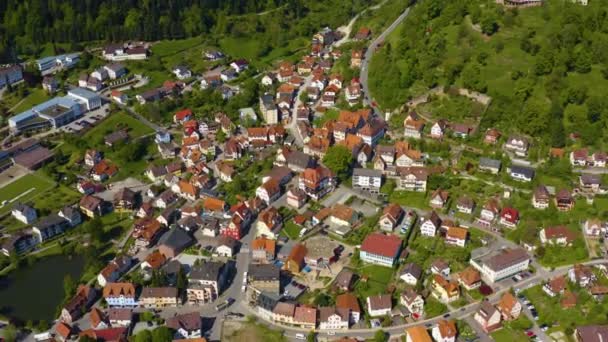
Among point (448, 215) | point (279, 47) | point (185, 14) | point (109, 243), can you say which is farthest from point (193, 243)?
point (185, 14)

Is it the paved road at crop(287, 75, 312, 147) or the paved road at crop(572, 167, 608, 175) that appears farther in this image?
the paved road at crop(287, 75, 312, 147)

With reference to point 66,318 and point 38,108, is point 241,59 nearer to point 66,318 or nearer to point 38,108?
point 38,108

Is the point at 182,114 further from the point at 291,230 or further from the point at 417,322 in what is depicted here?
the point at 417,322

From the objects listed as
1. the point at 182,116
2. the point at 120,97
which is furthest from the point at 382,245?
the point at 120,97

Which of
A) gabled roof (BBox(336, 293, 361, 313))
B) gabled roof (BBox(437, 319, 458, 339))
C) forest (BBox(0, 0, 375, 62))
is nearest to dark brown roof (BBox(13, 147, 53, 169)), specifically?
forest (BBox(0, 0, 375, 62))

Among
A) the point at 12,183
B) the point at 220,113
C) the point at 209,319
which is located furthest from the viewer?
the point at 220,113

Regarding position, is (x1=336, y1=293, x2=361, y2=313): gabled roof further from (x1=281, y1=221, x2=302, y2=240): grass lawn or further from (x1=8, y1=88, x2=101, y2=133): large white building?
(x1=8, y1=88, x2=101, y2=133): large white building

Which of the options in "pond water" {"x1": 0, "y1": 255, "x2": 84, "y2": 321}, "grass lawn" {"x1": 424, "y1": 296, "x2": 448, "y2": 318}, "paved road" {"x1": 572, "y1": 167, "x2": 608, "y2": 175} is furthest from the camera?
"paved road" {"x1": 572, "y1": 167, "x2": 608, "y2": 175}
